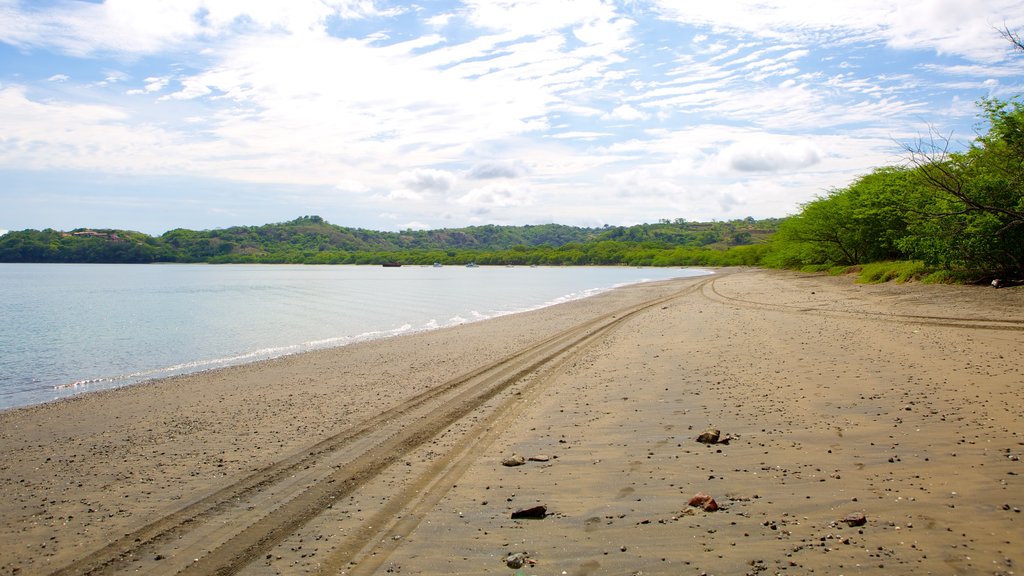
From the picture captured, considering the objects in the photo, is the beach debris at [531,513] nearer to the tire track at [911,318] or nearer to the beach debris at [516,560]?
the beach debris at [516,560]

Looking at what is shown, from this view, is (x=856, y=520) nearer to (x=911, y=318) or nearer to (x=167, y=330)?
(x=911, y=318)

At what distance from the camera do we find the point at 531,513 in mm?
5961

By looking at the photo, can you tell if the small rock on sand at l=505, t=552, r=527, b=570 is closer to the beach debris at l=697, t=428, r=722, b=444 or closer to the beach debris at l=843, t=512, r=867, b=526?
the beach debris at l=843, t=512, r=867, b=526

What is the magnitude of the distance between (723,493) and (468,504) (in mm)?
2496

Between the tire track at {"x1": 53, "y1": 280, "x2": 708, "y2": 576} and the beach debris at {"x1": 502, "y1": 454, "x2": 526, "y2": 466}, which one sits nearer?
the tire track at {"x1": 53, "y1": 280, "x2": 708, "y2": 576}

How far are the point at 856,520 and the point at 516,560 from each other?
2821 mm

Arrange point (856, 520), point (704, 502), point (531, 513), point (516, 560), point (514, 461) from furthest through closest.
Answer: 1. point (514, 461)
2. point (531, 513)
3. point (704, 502)
4. point (856, 520)
5. point (516, 560)

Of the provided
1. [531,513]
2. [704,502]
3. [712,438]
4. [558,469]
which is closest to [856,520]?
[704,502]

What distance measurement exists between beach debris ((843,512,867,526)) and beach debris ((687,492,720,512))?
3.42ft

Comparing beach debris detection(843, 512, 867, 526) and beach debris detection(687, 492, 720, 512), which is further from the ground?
beach debris detection(843, 512, 867, 526)

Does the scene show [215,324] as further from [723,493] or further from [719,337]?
[723,493]

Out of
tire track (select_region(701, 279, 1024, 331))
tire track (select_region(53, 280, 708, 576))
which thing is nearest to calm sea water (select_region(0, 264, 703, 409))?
tire track (select_region(53, 280, 708, 576))

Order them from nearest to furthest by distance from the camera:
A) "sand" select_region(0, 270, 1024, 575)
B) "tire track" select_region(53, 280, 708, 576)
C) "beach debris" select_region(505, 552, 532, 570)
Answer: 1. "beach debris" select_region(505, 552, 532, 570)
2. "sand" select_region(0, 270, 1024, 575)
3. "tire track" select_region(53, 280, 708, 576)

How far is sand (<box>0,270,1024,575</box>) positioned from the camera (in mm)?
5145
